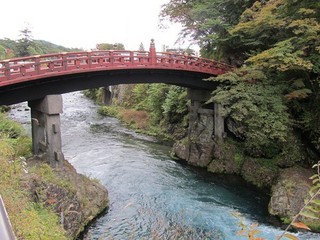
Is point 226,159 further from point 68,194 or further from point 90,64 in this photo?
point 68,194

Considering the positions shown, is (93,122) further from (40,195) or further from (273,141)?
(40,195)

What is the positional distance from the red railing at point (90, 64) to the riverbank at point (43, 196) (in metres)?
2.79

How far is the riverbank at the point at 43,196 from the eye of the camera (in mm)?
7723

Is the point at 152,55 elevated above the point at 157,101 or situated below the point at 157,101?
above

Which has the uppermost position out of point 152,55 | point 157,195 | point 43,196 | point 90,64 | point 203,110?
point 152,55

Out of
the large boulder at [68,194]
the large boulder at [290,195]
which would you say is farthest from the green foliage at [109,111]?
the large boulder at [290,195]

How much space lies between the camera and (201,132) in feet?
75.1

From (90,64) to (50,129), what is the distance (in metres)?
3.90

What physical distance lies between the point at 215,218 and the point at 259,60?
8913 millimetres

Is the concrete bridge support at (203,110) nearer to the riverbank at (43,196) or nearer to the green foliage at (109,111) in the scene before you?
the riverbank at (43,196)

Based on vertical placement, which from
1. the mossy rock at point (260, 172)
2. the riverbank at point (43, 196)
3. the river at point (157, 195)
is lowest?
the river at point (157, 195)

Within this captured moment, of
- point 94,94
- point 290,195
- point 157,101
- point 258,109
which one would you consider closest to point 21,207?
point 290,195

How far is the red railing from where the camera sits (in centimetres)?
1352

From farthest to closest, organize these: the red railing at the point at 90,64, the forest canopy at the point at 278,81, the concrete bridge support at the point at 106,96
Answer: the concrete bridge support at the point at 106,96 → the forest canopy at the point at 278,81 → the red railing at the point at 90,64
